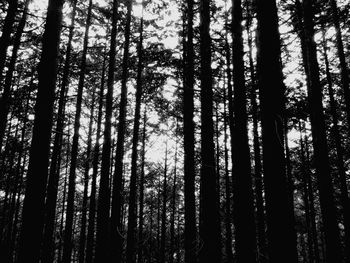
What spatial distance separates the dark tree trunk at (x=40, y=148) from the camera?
4.18m

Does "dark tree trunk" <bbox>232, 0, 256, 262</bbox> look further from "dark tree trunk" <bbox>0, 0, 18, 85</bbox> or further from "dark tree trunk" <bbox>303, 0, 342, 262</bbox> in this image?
"dark tree trunk" <bbox>0, 0, 18, 85</bbox>

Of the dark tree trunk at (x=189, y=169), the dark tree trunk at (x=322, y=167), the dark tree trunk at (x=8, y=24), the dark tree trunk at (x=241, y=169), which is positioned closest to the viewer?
the dark tree trunk at (x=241, y=169)

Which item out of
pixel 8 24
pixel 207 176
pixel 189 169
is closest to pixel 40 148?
pixel 207 176

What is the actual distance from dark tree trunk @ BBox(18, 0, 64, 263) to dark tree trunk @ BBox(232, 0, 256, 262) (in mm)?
4339

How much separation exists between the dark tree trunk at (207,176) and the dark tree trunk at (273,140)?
3695 millimetres

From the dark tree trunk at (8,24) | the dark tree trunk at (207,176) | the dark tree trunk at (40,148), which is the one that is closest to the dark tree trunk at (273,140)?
the dark tree trunk at (40,148)

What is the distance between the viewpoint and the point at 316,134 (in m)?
8.15

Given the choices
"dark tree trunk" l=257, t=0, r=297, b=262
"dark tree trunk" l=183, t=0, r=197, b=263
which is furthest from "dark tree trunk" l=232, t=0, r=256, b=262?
"dark tree trunk" l=257, t=0, r=297, b=262

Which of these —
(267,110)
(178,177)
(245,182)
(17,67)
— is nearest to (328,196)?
(245,182)

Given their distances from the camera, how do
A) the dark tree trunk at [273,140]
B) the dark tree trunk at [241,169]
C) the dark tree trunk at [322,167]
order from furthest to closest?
the dark tree trunk at [322,167] → the dark tree trunk at [241,169] → the dark tree trunk at [273,140]

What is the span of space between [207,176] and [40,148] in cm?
490

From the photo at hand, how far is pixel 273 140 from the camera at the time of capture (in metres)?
3.79

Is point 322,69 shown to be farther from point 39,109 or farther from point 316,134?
point 39,109

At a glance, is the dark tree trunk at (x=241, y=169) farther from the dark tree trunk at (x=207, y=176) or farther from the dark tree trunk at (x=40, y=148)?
the dark tree trunk at (x=40, y=148)
